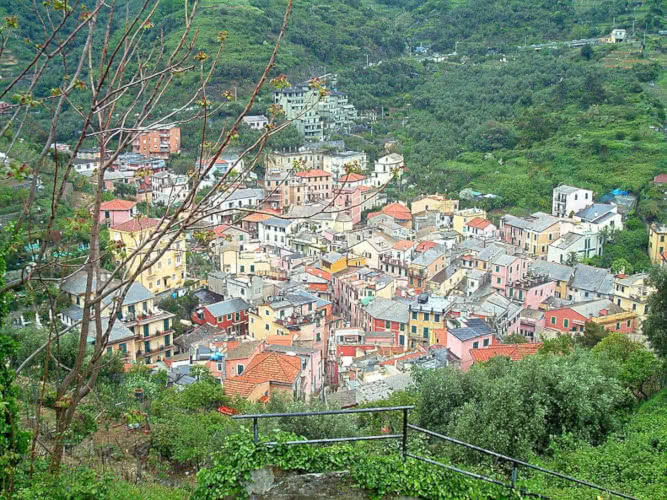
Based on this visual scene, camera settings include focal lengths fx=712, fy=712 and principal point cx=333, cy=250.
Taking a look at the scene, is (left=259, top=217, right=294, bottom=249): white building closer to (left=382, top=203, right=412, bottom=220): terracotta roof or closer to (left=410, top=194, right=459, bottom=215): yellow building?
(left=382, top=203, right=412, bottom=220): terracotta roof

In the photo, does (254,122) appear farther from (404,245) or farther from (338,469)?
(338,469)

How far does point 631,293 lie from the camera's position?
24516mm

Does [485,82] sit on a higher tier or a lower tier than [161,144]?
higher

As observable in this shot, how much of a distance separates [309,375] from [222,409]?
15.3 ft

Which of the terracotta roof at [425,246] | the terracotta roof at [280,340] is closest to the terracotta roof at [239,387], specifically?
the terracotta roof at [280,340]

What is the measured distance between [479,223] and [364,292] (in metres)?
10.4

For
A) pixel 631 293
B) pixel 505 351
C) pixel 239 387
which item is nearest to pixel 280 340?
pixel 239 387

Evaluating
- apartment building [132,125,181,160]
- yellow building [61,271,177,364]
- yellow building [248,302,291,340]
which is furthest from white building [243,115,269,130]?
yellow building [248,302,291,340]

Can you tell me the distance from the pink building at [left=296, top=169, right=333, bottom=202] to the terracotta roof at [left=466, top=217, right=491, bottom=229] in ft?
31.5

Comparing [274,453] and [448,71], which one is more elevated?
[448,71]

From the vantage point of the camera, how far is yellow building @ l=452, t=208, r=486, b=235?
Answer: 34344mm

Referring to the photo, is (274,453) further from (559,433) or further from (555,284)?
(555,284)

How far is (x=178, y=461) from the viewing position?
29.5 ft

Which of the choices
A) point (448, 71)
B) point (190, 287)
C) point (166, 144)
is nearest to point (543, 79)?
point (448, 71)
